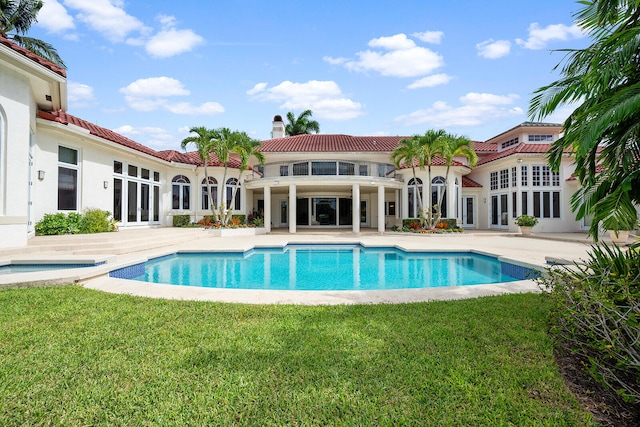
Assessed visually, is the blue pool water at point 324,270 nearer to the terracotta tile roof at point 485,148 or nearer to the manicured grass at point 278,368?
the manicured grass at point 278,368

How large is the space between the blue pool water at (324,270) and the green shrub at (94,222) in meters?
4.55

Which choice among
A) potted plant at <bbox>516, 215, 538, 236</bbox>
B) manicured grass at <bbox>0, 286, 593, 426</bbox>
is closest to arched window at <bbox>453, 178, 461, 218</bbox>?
potted plant at <bbox>516, 215, 538, 236</bbox>

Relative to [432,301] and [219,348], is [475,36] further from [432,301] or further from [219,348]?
[219,348]

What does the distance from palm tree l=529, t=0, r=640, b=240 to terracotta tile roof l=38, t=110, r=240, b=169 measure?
16938 millimetres

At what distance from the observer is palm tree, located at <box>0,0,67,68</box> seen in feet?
78.5

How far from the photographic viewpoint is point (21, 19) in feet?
80.4

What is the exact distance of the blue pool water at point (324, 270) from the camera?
9.20 m

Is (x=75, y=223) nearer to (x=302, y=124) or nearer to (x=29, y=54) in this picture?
(x=29, y=54)

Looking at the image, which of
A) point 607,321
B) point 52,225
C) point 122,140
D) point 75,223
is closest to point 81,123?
point 122,140

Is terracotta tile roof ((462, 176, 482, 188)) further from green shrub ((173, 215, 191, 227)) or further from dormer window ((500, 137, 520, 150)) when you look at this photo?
green shrub ((173, 215, 191, 227))

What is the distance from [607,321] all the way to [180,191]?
23938 mm

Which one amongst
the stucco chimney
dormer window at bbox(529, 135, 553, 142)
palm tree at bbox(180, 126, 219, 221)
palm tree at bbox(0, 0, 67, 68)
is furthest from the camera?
the stucco chimney

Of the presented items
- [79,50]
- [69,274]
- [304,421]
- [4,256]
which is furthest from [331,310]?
[79,50]

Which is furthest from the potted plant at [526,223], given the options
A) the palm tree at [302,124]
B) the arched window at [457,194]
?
the palm tree at [302,124]
